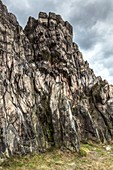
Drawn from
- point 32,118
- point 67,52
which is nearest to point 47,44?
point 67,52

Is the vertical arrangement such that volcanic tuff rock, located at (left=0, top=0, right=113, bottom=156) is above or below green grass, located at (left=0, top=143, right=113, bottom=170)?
above

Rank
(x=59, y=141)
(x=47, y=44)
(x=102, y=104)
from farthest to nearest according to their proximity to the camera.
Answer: (x=47, y=44)
(x=102, y=104)
(x=59, y=141)

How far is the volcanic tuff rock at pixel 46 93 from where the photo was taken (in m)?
32.2

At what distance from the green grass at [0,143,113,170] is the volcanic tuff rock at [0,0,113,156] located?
1593 millimetres

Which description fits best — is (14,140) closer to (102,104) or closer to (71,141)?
(71,141)

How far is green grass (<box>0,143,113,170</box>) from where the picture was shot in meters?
26.6

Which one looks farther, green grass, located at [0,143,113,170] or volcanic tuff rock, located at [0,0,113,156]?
volcanic tuff rock, located at [0,0,113,156]

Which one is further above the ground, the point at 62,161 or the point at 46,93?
the point at 46,93

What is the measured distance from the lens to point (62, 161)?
29328 millimetres

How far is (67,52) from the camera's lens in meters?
57.8

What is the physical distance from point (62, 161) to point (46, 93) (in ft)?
48.6

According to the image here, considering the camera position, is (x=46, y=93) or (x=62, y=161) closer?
(x=62, y=161)

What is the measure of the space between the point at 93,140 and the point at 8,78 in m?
22.9

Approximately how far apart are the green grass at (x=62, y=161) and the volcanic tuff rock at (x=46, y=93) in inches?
62.7
